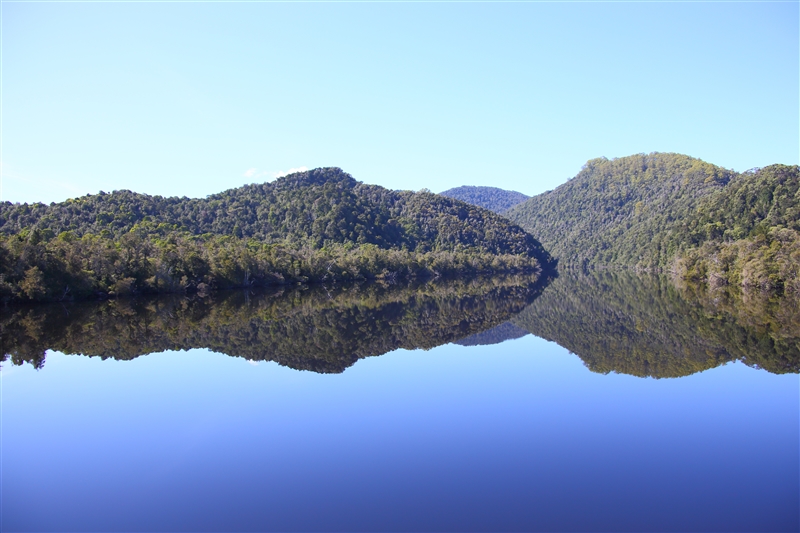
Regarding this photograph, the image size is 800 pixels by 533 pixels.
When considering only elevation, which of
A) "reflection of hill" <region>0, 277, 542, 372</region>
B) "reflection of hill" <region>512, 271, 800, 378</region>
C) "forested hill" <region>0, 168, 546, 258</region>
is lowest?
"reflection of hill" <region>512, 271, 800, 378</region>

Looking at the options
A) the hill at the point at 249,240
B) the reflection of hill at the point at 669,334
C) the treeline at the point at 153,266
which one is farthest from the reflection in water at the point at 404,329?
the hill at the point at 249,240

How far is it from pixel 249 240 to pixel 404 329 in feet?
258

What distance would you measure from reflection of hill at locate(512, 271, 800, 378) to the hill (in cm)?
4114

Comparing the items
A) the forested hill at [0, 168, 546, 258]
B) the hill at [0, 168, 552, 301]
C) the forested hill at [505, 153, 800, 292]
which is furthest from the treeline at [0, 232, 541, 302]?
the forested hill at [505, 153, 800, 292]

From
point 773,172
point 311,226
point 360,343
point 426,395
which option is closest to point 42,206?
point 311,226

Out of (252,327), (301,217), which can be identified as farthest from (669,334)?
(301,217)

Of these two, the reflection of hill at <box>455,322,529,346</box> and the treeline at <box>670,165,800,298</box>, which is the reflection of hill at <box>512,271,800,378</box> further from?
the treeline at <box>670,165,800,298</box>

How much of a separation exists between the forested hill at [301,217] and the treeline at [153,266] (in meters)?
24.3

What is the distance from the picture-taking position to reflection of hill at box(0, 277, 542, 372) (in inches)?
Answer: 1131

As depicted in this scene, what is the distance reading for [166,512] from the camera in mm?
10852

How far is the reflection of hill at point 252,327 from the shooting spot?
28734 millimetres

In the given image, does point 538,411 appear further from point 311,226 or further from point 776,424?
point 311,226

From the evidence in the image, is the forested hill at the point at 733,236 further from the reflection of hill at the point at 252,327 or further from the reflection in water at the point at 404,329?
the reflection of hill at the point at 252,327

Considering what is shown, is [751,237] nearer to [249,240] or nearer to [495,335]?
[495,335]
